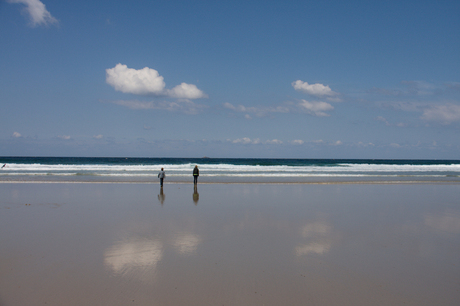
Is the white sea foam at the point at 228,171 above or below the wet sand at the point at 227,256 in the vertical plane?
above

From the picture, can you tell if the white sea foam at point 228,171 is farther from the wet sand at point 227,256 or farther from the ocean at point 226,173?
the wet sand at point 227,256

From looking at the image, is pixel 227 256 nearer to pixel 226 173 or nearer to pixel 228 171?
pixel 226 173

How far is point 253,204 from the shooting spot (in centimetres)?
1238

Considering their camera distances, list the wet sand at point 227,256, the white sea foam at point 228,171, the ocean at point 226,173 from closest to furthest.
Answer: the wet sand at point 227,256
the ocean at point 226,173
the white sea foam at point 228,171

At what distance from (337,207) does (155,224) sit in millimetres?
7317

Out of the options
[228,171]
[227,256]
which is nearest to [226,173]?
[228,171]

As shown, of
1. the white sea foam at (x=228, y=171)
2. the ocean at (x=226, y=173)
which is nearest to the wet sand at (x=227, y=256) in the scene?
the ocean at (x=226, y=173)

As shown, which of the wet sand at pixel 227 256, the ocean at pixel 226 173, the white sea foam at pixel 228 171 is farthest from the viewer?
the white sea foam at pixel 228 171

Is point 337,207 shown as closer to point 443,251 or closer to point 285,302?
point 443,251

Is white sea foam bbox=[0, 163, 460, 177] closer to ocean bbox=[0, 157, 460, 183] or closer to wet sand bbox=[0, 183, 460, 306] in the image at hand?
ocean bbox=[0, 157, 460, 183]

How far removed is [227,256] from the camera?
6148mm

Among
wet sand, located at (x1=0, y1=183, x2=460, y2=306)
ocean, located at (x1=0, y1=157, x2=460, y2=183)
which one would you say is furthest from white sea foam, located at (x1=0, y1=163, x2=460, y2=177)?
wet sand, located at (x1=0, y1=183, x2=460, y2=306)

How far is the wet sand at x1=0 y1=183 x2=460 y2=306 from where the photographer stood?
4.61 metres

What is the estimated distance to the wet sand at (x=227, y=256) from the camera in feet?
15.1
